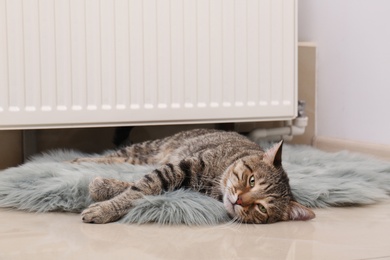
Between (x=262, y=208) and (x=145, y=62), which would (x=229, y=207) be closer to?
(x=262, y=208)

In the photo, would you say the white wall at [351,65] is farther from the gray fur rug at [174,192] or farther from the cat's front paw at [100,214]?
the cat's front paw at [100,214]

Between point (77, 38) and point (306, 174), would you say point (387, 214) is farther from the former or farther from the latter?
point (77, 38)

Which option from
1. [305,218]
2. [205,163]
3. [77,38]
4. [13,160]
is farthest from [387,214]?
[13,160]

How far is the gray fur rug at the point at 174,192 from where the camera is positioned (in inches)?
46.3

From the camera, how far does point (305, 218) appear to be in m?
1.20

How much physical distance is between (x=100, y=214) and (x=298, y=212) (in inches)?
16.7

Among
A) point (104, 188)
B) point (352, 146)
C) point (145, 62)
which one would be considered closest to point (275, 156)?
point (104, 188)

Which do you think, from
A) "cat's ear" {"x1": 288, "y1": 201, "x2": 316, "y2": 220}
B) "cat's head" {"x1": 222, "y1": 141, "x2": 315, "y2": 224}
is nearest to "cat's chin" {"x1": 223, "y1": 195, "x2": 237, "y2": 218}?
"cat's head" {"x1": 222, "y1": 141, "x2": 315, "y2": 224}

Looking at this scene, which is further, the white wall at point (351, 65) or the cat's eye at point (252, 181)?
the white wall at point (351, 65)

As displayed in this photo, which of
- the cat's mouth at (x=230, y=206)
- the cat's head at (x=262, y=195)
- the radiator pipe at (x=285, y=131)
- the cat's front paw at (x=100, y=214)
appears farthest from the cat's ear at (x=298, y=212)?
the radiator pipe at (x=285, y=131)

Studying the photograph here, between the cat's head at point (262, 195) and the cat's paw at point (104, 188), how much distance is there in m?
0.25

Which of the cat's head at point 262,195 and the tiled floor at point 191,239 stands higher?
the cat's head at point 262,195

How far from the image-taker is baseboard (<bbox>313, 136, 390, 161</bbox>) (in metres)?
1.83

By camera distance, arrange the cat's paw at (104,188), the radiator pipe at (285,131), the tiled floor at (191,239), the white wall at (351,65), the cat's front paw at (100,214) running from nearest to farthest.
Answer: the tiled floor at (191,239), the cat's front paw at (100,214), the cat's paw at (104,188), the white wall at (351,65), the radiator pipe at (285,131)
